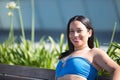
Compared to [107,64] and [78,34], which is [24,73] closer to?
[78,34]

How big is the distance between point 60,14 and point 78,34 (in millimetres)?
13493

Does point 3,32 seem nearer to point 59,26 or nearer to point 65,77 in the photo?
point 59,26

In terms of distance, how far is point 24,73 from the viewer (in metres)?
3.27

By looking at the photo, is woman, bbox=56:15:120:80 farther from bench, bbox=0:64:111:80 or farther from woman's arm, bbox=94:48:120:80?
bench, bbox=0:64:111:80

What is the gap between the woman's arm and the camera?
6.77ft

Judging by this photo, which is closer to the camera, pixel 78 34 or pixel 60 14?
pixel 78 34

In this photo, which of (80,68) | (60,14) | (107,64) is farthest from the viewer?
(60,14)

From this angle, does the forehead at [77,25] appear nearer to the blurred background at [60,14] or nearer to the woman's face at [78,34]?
the woman's face at [78,34]

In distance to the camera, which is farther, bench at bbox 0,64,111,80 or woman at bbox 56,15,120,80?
bench at bbox 0,64,111,80

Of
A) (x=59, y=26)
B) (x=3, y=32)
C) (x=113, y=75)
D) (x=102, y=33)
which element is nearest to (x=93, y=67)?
(x=113, y=75)

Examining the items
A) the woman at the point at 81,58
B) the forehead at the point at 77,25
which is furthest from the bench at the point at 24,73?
the forehead at the point at 77,25

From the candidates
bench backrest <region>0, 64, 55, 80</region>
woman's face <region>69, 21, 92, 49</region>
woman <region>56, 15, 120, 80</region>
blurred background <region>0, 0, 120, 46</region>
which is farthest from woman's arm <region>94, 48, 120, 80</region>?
blurred background <region>0, 0, 120, 46</region>

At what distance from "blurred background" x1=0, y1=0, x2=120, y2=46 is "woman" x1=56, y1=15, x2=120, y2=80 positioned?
11.2 meters

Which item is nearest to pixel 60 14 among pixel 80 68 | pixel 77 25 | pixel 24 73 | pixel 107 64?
pixel 24 73
